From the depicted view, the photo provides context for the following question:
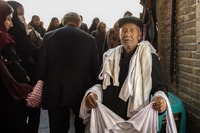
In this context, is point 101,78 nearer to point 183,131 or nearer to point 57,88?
point 57,88

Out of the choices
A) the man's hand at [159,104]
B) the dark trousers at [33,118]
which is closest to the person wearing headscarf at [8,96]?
the dark trousers at [33,118]

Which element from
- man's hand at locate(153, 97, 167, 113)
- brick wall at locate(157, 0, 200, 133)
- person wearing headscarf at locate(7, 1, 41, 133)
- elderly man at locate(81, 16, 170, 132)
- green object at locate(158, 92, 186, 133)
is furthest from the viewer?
person wearing headscarf at locate(7, 1, 41, 133)

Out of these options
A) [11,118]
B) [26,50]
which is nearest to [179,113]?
[11,118]

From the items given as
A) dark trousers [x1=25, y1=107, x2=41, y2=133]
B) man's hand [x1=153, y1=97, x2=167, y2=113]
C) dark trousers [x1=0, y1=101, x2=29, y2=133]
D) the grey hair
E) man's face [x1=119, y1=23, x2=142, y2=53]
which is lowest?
dark trousers [x1=25, y1=107, x2=41, y2=133]

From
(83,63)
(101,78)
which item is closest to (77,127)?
(83,63)

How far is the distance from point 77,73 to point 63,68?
175 millimetres

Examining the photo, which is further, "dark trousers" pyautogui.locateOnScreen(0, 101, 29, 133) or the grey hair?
the grey hair

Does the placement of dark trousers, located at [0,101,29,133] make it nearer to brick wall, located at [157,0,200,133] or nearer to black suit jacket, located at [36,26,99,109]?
black suit jacket, located at [36,26,99,109]

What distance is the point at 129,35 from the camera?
2641mm

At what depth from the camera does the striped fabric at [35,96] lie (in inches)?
126

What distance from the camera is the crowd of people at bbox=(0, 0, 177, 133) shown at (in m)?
2.53

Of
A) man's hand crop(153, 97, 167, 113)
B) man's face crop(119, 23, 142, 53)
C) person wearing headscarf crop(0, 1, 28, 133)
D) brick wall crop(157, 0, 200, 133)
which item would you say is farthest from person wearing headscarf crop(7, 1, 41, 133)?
brick wall crop(157, 0, 200, 133)

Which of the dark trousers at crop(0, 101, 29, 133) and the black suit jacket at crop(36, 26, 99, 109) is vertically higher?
the black suit jacket at crop(36, 26, 99, 109)

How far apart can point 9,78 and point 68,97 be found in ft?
2.54
